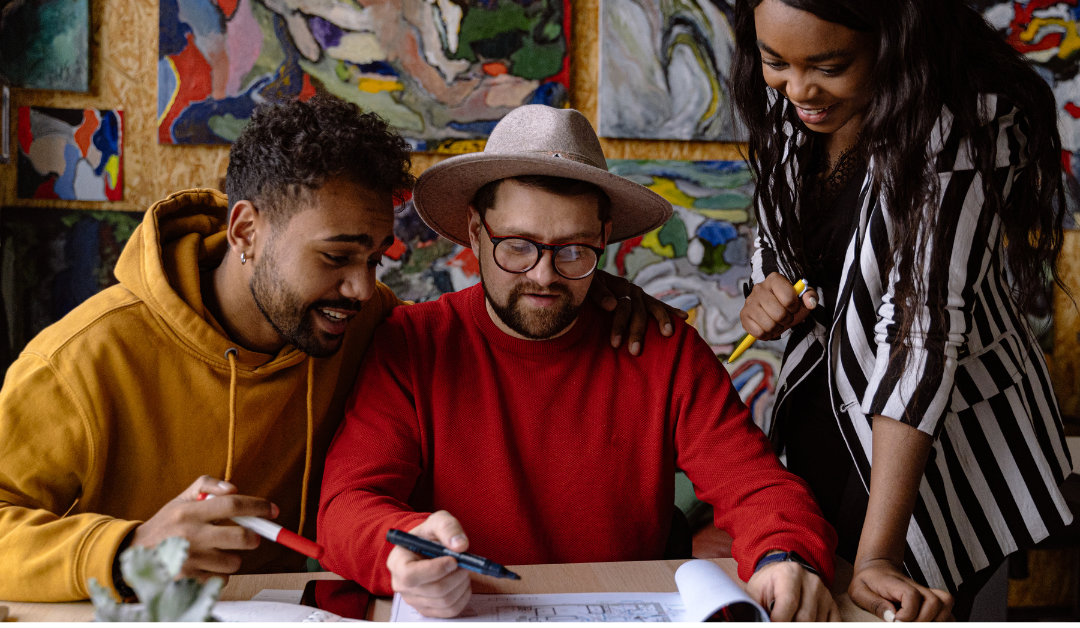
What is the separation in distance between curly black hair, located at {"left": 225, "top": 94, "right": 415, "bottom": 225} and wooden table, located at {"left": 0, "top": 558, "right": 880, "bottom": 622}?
50 centimetres

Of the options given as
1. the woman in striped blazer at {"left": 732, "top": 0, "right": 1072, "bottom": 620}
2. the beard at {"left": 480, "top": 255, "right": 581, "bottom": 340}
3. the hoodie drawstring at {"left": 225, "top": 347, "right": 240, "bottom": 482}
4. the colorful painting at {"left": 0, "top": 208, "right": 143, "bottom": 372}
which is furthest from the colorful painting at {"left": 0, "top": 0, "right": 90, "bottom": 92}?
the woman in striped blazer at {"left": 732, "top": 0, "right": 1072, "bottom": 620}

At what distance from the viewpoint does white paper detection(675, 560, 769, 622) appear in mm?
812

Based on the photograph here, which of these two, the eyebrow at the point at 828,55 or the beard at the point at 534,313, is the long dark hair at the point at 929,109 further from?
the beard at the point at 534,313

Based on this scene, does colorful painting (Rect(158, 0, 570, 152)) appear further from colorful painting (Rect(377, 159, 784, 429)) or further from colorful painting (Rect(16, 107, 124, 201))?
colorful painting (Rect(377, 159, 784, 429))

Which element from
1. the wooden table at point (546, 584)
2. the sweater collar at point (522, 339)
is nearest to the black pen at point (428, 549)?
the wooden table at point (546, 584)

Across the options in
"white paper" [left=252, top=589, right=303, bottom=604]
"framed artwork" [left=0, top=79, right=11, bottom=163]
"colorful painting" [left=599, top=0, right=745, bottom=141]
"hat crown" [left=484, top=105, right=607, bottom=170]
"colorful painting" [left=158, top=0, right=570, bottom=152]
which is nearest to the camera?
"white paper" [left=252, top=589, right=303, bottom=604]

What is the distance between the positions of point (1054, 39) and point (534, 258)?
7.76 ft

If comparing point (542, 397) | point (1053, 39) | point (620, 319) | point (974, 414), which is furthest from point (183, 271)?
point (1053, 39)

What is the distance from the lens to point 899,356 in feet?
3.24

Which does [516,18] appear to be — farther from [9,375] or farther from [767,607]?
Answer: [767,607]

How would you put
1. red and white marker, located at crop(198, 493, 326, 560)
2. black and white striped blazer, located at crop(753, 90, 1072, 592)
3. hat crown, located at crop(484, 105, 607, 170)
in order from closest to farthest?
1. red and white marker, located at crop(198, 493, 326, 560)
2. black and white striped blazer, located at crop(753, 90, 1072, 592)
3. hat crown, located at crop(484, 105, 607, 170)

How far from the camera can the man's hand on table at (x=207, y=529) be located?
83 centimetres

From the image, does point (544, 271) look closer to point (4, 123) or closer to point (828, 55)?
point (828, 55)

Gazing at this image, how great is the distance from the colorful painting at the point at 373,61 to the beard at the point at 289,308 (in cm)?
132
